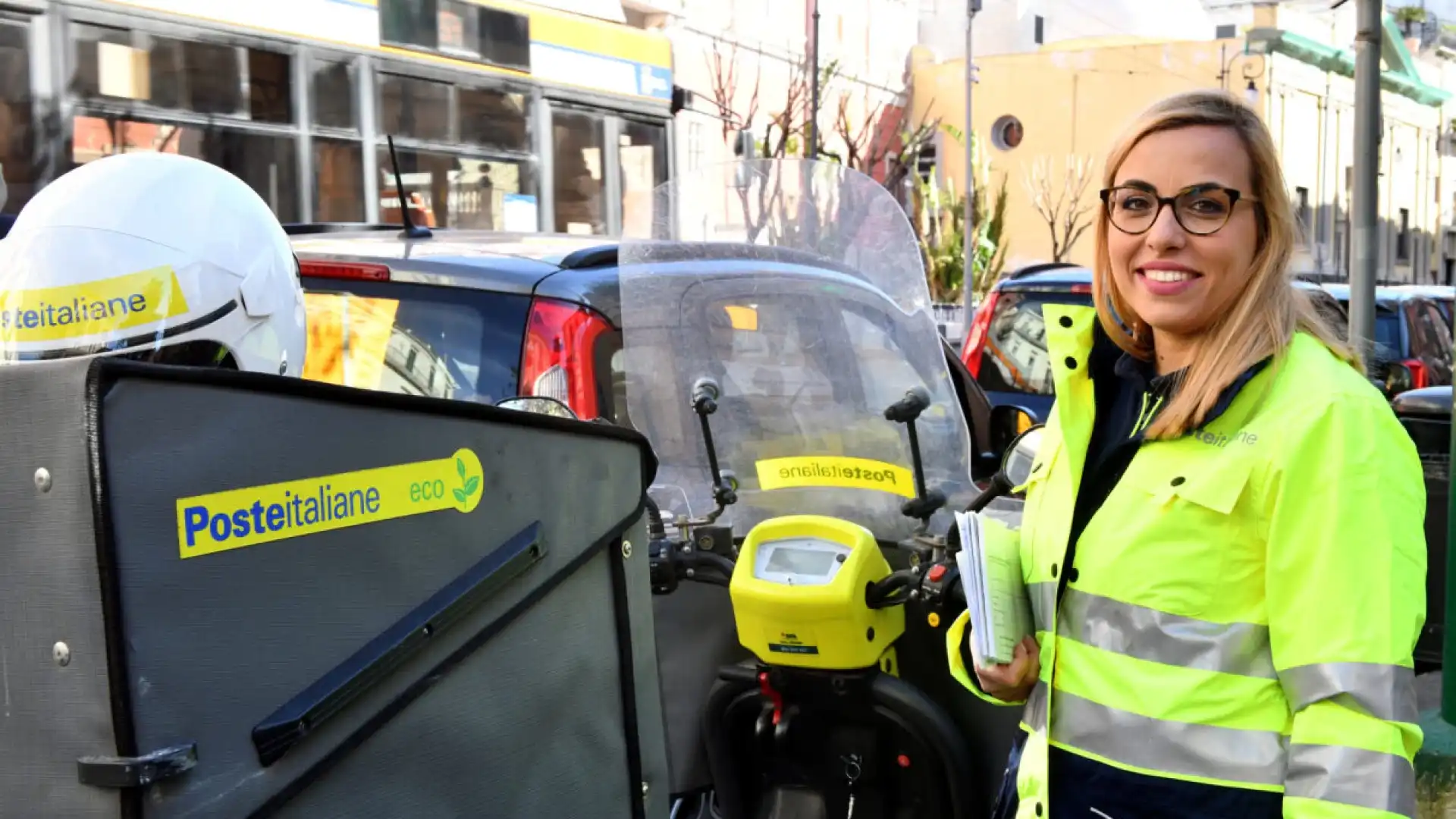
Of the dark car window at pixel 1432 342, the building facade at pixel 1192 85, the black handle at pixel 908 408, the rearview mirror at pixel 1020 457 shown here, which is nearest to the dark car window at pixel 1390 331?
the dark car window at pixel 1432 342

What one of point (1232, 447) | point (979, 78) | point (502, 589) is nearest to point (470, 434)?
point (502, 589)

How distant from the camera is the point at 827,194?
155 inches

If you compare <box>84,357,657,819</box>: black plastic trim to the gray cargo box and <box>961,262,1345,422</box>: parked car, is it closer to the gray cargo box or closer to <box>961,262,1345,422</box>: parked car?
the gray cargo box

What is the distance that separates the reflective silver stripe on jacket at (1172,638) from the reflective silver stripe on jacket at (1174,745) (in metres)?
0.08

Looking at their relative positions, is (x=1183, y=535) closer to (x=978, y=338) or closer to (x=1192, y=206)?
(x=1192, y=206)

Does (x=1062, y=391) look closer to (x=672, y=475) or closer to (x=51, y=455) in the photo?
(x=51, y=455)

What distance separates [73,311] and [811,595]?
1602 mm

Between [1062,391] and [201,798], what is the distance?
1280 millimetres

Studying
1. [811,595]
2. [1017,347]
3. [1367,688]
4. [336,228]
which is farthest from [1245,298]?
[1017,347]

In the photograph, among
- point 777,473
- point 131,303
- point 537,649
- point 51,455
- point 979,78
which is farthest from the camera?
point 979,78

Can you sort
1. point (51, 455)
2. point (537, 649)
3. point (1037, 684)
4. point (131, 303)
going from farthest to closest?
point (131, 303) → point (1037, 684) → point (537, 649) → point (51, 455)

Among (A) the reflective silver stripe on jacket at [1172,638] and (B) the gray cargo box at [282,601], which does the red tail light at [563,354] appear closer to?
(B) the gray cargo box at [282,601]

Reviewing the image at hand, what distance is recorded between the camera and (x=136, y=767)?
1490 millimetres

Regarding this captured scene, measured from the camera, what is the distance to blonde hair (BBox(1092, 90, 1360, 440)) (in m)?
2.02
